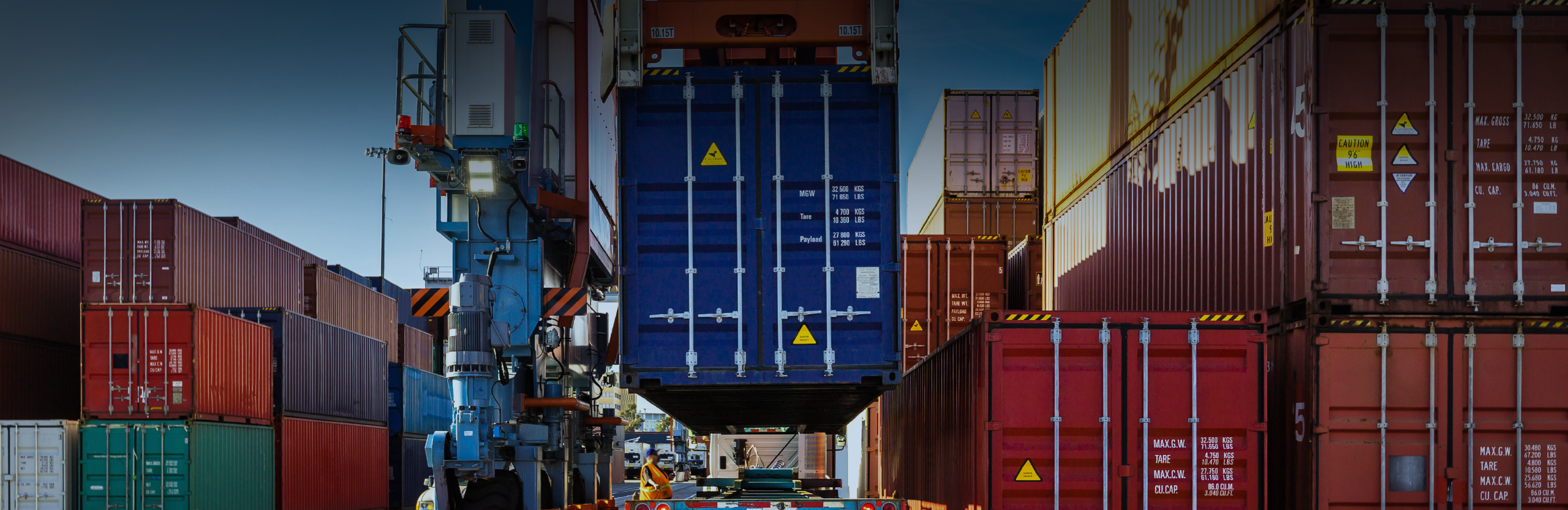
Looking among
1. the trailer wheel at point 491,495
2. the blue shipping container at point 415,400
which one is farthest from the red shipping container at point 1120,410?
the blue shipping container at point 415,400

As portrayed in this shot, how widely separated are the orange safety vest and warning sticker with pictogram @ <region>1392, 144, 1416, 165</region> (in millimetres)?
12243

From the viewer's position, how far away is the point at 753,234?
11.1m

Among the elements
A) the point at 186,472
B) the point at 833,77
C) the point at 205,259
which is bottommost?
the point at 186,472

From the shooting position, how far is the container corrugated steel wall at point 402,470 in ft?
97.9

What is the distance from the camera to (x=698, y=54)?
14398mm

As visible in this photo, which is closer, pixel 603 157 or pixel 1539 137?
pixel 1539 137

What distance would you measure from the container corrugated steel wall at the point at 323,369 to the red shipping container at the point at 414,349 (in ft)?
10.3

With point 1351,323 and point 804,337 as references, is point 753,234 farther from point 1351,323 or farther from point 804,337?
point 1351,323

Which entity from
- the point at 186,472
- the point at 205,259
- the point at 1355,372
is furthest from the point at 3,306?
the point at 1355,372

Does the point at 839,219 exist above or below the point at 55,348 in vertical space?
above

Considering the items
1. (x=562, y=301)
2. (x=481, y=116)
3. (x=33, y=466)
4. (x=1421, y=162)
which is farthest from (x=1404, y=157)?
(x=33, y=466)

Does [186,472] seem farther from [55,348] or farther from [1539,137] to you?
[1539,137]

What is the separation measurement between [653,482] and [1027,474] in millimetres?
10884

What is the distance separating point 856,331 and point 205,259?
15.6 metres
